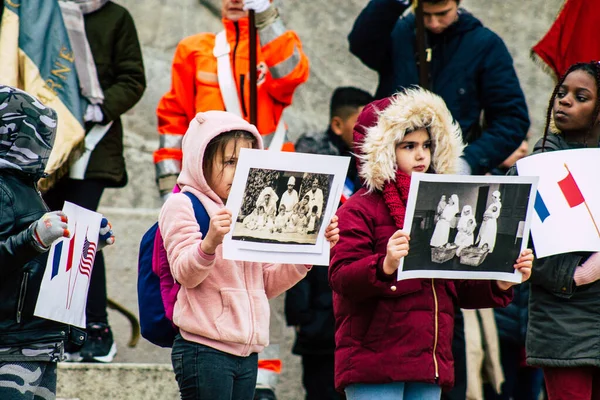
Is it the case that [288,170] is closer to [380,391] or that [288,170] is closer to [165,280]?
[165,280]

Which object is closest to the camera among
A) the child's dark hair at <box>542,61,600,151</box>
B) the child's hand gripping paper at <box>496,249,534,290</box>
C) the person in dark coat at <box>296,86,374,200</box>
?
the child's hand gripping paper at <box>496,249,534,290</box>

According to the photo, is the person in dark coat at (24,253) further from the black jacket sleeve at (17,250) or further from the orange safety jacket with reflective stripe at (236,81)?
the orange safety jacket with reflective stripe at (236,81)

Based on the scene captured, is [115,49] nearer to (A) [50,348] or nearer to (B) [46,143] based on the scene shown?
(B) [46,143]

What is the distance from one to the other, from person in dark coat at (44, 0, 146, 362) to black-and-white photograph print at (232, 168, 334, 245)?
5.94ft

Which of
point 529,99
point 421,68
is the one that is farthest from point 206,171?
point 529,99

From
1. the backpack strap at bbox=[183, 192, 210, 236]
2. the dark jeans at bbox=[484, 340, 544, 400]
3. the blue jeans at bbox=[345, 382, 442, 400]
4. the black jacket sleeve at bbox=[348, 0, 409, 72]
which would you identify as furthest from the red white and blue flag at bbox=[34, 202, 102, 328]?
the dark jeans at bbox=[484, 340, 544, 400]

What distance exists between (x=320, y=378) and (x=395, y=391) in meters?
1.85

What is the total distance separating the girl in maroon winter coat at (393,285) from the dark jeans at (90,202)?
162 centimetres

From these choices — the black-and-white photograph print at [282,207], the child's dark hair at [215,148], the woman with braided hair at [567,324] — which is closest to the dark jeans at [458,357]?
the woman with braided hair at [567,324]

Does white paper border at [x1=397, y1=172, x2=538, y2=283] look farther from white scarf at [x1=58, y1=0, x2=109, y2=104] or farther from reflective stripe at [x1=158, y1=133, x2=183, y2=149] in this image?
white scarf at [x1=58, y1=0, x2=109, y2=104]

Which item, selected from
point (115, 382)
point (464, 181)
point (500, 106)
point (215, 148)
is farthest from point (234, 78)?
point (464, 181)

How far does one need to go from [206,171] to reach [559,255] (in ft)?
4.66

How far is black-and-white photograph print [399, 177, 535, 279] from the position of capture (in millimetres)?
→ 4023

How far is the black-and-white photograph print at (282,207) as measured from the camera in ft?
12.8
